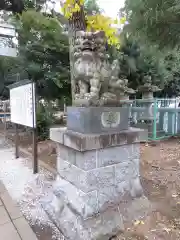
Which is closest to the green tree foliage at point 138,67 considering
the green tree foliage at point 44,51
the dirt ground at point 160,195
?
the green tree foliage at point 44,51

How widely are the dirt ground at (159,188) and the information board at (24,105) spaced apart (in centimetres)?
106

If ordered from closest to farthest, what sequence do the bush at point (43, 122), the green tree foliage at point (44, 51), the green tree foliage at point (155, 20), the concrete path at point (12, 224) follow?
the concrete path at point (12, 224) → the green tree foliage at point (155, 20) → the green tree foliage at point (44, 51) → the bush at point (43, 122)

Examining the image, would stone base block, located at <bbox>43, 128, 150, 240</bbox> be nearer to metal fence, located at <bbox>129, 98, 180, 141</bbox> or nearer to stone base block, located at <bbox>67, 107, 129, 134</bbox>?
stone base block, located at <bbox>67, 107, 129, 134</bbox>

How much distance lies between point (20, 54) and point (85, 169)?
5.04 metres

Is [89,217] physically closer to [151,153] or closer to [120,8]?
[120,8]

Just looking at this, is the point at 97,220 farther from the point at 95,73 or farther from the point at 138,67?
the point at 138,67

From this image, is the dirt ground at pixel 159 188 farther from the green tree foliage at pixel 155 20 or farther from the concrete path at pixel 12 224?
the green tree foliage at pixel 155 20

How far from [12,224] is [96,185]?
107 centimetres

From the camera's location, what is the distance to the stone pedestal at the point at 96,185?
1.85 metres

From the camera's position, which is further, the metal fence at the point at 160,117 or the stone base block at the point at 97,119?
the metal fence at the point at 160,117

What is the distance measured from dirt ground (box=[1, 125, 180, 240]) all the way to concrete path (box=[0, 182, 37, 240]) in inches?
37.6

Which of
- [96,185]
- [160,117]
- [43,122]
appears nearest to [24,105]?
[43,122]

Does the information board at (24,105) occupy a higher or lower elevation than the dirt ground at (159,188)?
higher

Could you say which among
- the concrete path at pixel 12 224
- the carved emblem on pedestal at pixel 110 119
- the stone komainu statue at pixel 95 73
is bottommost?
the concrete path at pixel 12 224
